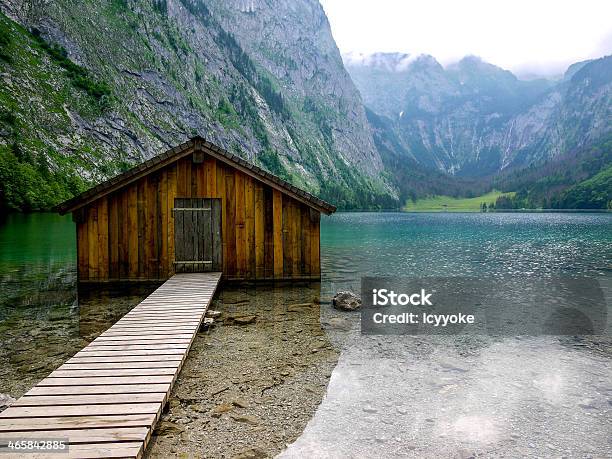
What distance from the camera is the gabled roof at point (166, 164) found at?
15273 mm

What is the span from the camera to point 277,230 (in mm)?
16625

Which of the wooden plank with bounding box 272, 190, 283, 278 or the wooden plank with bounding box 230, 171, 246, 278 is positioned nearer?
the wooden plank with bounding box 230, 171, 246, 278

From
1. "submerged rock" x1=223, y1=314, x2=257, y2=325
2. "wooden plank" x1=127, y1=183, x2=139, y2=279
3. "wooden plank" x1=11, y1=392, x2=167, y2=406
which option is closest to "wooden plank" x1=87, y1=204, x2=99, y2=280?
"wooden plank" x1=127, y1=183, x2=139, y2=279

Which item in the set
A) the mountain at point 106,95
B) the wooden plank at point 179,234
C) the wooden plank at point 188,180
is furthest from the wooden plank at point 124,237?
the mountain at point 106,95

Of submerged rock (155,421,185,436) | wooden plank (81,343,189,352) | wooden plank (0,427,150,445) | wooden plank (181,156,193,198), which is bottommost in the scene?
submerged rock (155,421,185,436)

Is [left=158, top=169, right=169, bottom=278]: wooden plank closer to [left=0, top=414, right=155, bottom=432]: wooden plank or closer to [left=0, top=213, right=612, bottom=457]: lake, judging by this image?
[left=0, top=213, right=612, bottom=457]: lake

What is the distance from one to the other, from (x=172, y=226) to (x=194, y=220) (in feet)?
2.74

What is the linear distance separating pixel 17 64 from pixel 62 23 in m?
32.1

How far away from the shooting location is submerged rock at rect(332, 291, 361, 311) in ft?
47.0

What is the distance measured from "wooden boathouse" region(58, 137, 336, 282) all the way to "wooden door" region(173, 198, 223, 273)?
0.04 metres

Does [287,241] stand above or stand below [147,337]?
above

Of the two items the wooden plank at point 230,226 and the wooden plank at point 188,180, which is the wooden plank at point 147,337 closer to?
the wooden plank at point 230,226

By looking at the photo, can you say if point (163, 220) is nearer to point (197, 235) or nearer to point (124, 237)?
point (197, 235)

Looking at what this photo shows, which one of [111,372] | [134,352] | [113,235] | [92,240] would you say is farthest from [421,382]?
[92,240]
